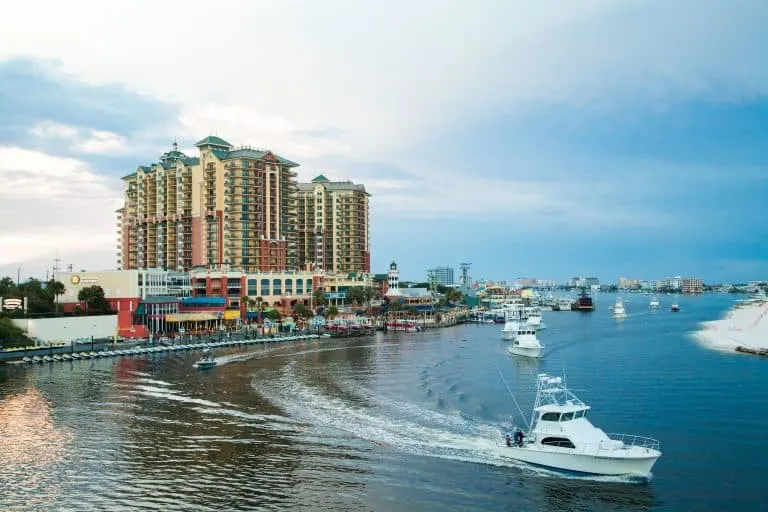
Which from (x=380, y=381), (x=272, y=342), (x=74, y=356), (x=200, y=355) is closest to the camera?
(x=380, y=381)

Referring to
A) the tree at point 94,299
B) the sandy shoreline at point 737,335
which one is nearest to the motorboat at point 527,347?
the sandy shoreline at point 737,335

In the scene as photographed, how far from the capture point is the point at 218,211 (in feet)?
477

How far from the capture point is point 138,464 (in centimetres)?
3800

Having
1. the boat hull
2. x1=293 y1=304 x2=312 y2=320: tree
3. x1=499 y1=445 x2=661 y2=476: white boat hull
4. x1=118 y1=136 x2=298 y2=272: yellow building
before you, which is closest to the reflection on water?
x1=499 y1=445 x2=661 y2=476: white boat hull

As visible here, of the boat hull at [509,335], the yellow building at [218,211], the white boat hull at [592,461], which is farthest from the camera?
the yellow building at [218,211]

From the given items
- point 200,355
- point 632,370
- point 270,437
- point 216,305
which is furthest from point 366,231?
point 270,437

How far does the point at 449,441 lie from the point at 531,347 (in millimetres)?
50603

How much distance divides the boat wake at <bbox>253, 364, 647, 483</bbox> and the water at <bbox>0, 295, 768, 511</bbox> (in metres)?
0.18

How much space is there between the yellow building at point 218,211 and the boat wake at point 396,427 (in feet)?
292

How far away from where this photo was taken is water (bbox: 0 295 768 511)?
32375mm

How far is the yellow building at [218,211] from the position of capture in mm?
145000

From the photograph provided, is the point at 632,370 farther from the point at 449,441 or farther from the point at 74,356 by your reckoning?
the point at 74,356

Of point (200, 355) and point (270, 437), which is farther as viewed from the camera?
point (200, 355)

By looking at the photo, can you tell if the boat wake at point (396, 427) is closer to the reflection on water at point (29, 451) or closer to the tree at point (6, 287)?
the reflection on water at point (29, 451)
